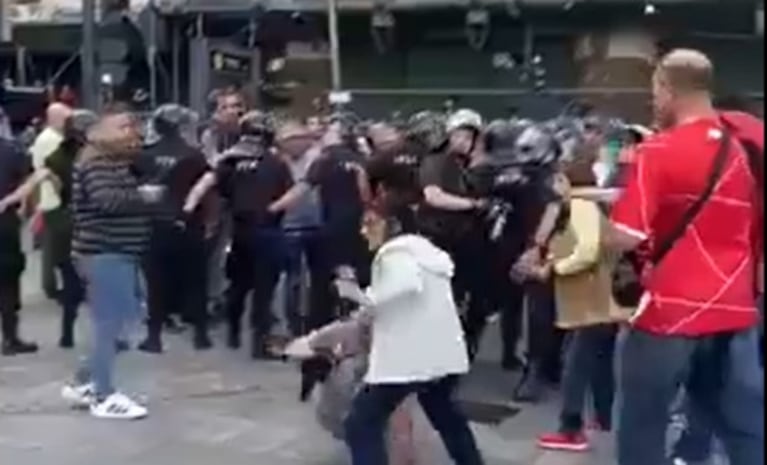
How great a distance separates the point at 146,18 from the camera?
83.3ft

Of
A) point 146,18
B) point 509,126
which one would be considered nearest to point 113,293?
point 509,126

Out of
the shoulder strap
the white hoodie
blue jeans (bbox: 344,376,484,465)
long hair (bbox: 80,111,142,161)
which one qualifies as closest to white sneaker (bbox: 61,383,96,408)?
long hair (bbox: 80,111,142,161)

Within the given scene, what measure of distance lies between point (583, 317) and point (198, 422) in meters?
2.34

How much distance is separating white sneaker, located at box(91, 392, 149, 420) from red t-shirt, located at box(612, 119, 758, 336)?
447 cm

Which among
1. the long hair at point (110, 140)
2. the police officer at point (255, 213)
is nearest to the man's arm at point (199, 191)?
the police officer at point (255, 213)

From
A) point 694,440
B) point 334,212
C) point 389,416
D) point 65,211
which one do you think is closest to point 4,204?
point 65,211

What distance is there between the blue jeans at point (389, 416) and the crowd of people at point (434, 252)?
1 cm

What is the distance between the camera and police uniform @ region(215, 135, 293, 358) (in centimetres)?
1238

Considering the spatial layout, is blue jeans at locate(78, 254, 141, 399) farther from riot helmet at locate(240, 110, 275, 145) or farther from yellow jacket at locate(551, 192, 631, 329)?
riot helmet at locate(240, 110, 275, 145)

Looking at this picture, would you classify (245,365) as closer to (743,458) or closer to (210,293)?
(210,293)

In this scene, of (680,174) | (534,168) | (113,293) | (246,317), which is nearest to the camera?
(680,174)

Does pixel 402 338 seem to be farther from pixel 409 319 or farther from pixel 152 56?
pixel 152 56

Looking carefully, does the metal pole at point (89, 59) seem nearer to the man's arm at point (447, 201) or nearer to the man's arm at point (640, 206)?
the man's arm at point (447, 201)

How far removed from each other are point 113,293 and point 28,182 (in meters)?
2.94
